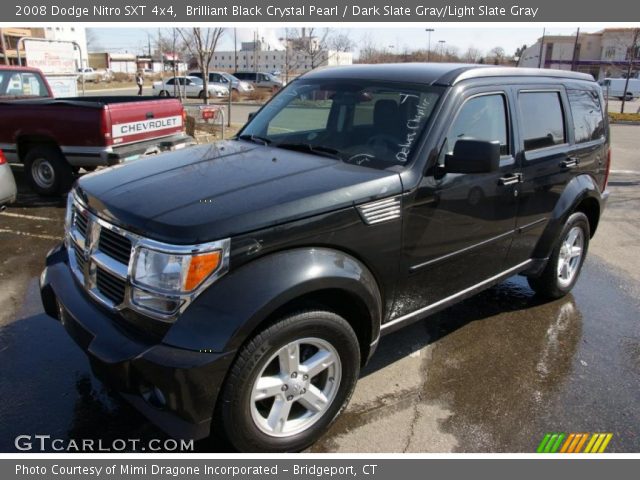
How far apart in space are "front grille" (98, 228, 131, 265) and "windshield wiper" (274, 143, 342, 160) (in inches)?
54.0

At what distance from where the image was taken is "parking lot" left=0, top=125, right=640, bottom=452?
119 inches

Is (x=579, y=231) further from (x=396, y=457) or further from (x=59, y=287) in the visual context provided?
(x=59, y=287)

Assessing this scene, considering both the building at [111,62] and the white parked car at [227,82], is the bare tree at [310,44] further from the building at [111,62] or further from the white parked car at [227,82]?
the building at [111,62]

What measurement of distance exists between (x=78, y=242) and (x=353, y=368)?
173 centimetres

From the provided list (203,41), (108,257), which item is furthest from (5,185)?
(203,41)

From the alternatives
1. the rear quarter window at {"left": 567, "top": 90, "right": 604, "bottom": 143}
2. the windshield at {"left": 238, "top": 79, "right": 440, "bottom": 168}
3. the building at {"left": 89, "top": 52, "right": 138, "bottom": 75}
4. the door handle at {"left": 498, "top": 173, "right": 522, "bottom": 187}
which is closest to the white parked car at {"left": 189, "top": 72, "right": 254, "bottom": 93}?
the rear quarter window at {"left": 567, "top": 90, "right": 604, "bottom": 143}

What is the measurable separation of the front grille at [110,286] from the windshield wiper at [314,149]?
1.47m

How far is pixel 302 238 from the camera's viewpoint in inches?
102

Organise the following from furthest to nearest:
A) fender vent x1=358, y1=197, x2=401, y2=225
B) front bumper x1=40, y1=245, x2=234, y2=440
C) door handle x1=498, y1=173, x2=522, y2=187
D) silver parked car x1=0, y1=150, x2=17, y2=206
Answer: silver parked car x1=0, y1=150, x2=17, y2=206 < door handle x1=498, y1=173, x2=522, y2=187 < fender vent x1=358, y1=197, x2=401, y2=225 < front bumper x1=40, y1=245, x2=234, y2=440

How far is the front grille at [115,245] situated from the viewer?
2.55 metres

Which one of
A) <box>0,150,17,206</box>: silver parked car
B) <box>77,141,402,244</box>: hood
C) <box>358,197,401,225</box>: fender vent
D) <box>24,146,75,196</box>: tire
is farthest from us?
<box>24,146,75,196</box>: tire

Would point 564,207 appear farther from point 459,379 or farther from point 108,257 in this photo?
point 108,257

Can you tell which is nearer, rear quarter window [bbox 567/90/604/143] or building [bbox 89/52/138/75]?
rear quarter window [bbox 567/90/604/143]

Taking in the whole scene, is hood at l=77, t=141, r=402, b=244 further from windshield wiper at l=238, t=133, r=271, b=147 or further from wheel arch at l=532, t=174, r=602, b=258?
wheel arch at l=532, t=174, r=602, b=258
